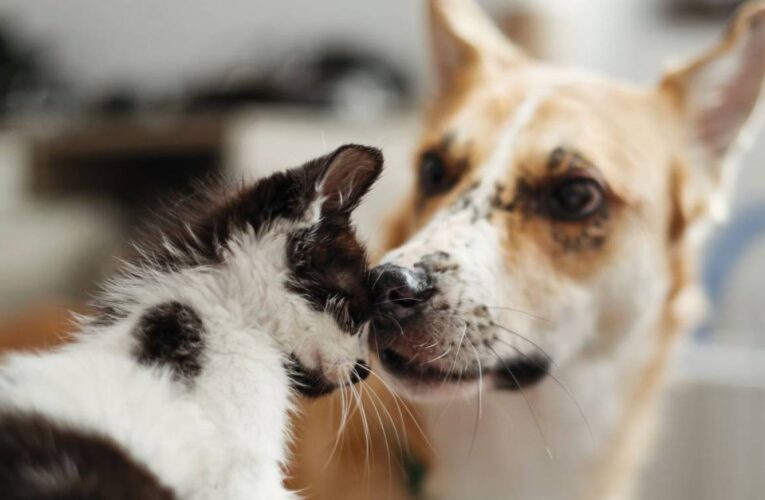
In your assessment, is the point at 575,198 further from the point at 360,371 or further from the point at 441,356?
the point at 360,371

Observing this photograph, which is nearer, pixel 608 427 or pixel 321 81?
pixel 608 427

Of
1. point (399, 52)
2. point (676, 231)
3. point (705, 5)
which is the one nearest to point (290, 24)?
point (399, 52)

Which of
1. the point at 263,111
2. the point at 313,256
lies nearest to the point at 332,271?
the point at 313,256

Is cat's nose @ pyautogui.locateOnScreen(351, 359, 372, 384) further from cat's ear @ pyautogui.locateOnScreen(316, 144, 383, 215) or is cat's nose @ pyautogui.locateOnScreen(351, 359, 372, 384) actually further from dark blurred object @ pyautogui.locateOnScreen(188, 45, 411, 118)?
dark blurred object @ pyautogui.locateOnScreen(188, 45, 411, 118)

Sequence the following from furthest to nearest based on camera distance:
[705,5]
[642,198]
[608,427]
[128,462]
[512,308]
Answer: [705,5]
[608,427]
[642,198]
[512,308]
[128,462]

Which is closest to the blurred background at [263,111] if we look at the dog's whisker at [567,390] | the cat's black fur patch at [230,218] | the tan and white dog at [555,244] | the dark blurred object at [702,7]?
the dark blurred object at [702,7]

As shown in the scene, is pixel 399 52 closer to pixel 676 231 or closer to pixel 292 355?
pixel 676 231

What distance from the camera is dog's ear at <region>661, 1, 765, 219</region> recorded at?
0.82m

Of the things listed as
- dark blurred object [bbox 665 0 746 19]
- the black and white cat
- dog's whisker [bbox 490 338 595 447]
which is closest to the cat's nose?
the black and white cat

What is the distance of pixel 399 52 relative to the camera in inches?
80.6

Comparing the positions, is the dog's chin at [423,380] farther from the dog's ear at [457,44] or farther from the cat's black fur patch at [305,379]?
the dog's ear at [457,44]

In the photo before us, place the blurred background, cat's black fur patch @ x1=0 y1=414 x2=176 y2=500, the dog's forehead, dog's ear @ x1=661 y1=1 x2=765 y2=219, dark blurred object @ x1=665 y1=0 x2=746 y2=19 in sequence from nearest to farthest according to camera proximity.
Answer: cat's black fur patch @ x1=0 y1=414 x2=176 y2=500 → the dog's forehead → dog's ear @ x1=661 y1=1 x2=765 y2=219 → the blurred background → dark blurred object @ x1=665 y1=0 x2=746 y2=19

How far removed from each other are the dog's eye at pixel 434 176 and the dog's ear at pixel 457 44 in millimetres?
170

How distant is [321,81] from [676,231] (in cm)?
107
